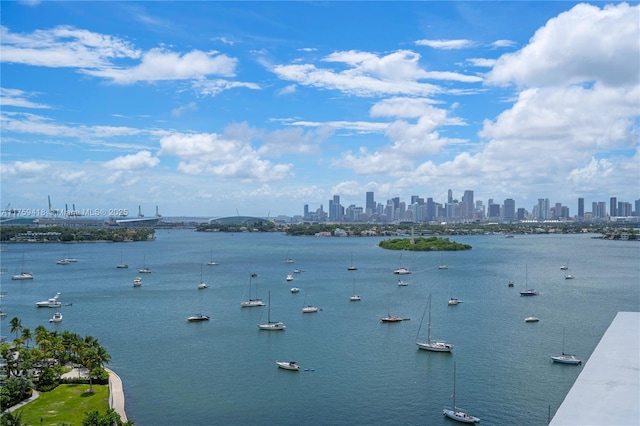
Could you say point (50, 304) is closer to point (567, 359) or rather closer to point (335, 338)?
point (335, 338)

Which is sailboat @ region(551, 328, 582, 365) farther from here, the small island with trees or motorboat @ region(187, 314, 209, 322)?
the small island with trees

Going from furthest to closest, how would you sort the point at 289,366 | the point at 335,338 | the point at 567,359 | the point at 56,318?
the point at 56,318 < the point at 335,338 < the point at 567,359 < the point at 289,366

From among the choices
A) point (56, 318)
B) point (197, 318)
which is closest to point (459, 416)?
point (197, 318)

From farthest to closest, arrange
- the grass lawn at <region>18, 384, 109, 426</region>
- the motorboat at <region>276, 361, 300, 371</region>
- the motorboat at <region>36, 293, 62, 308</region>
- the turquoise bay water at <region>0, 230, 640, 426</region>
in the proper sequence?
the motorboat at <region>36, 293, 62, 308</region> → the motorboat at <region>276, 361, 300, 371</region> → the turquoise bay water at <region>0, 230, 640, 426</region> → the grass lawn at <region>18, 384, 109, 426</region>

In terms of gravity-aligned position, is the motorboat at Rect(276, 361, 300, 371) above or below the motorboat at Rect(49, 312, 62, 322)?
below

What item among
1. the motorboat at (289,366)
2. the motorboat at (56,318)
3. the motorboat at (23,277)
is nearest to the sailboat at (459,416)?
the motorboat at (289,366)

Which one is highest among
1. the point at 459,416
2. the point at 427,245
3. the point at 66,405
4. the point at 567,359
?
the point at 427,245

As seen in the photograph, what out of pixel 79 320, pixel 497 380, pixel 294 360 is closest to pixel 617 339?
pixel 497 380

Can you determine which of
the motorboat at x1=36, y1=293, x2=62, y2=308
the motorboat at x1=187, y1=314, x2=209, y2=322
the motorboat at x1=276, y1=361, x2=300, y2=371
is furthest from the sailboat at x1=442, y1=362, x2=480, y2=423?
the motorboat at x1=36, y1=293, x2=62, y2=308
